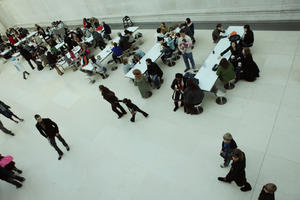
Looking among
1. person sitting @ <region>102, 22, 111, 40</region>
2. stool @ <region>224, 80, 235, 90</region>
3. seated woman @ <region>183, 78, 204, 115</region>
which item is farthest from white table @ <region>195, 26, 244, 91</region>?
person sitting @ <region>102, 22, 111, 40</region>

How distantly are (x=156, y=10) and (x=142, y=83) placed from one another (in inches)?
254

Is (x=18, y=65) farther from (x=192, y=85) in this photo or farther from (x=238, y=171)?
(x=238, y=171)

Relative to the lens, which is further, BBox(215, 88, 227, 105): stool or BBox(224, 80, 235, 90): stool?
BBox(224, 80, 235, 90): stool

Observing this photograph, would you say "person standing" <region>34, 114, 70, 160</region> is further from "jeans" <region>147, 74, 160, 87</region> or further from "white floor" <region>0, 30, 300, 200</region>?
"jeans" <region>147, 74, 160, 87</region>

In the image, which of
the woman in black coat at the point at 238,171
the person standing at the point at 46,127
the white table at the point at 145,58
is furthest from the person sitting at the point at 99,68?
the woman in black coat at the point at 238,171

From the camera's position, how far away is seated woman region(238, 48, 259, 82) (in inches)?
236

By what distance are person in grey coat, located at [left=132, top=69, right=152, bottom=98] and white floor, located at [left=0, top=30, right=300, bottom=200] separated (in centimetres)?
29

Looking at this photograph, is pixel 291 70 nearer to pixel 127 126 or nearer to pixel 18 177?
pixel 127 126

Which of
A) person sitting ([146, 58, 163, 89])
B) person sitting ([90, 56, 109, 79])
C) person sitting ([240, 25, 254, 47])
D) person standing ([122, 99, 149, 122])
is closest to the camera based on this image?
person standing ([122, 99, 149, 122])

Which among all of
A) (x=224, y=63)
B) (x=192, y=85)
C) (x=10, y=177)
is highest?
(x=224, y=63)

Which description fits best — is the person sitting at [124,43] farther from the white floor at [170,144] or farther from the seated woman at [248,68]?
the seated woman at [248,68]

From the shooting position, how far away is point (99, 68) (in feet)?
29.2

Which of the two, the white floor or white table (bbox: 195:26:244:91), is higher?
white table (bbox: 195:26:244:91)

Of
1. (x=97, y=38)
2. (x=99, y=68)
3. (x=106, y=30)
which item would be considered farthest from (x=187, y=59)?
(x=106, y=30)
